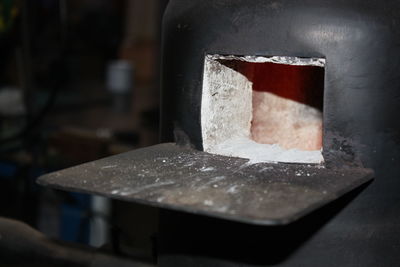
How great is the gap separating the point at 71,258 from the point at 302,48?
764 millimetres

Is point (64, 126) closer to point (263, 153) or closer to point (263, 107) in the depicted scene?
point (263, 107)

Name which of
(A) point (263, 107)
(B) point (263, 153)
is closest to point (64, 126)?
(A) point (263, 107)

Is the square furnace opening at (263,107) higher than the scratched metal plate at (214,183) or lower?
higher

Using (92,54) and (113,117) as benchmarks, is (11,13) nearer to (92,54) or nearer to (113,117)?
(113,117)

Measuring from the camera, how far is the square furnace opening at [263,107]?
127 cm

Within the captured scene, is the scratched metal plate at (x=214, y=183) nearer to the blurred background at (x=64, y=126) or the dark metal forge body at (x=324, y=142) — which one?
the dark metal forge body at (x=324, y=142)

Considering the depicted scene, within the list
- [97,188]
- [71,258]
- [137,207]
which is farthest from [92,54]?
[97,188]

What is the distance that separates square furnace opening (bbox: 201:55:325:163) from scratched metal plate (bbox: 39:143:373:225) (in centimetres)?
9

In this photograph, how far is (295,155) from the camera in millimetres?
1275

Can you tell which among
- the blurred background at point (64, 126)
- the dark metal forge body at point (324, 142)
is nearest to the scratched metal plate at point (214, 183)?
the dark metal forge body at point (324, 142)

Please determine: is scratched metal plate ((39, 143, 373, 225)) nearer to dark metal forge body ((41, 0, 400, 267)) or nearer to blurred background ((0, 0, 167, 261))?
dark metal forge body ((41, 0, 400, 267))

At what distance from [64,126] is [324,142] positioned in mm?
2649

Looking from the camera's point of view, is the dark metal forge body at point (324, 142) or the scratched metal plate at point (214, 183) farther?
the dark metal forge body at point (324, 142)

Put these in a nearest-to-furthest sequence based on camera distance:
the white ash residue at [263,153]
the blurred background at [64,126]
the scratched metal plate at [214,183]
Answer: the scratched metal plate at [214,183] → the white ash residue at [263,153] → the blurred background at [64,126]
